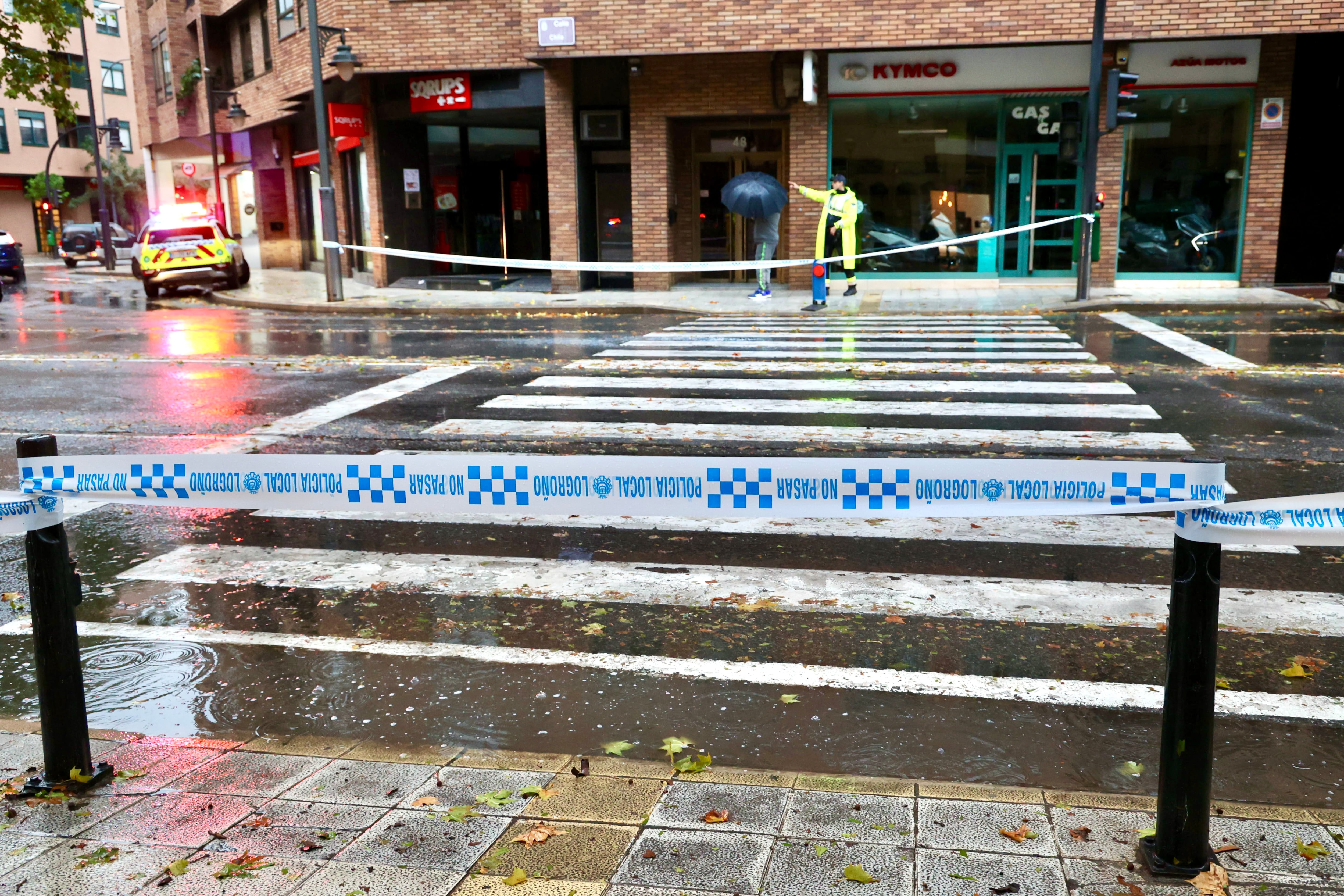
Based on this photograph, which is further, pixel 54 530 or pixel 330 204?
pixel 330 204

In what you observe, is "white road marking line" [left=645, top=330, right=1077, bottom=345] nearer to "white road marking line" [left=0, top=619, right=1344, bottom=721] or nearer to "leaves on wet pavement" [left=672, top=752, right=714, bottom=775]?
"white road marking line" [left=0, top=619, right=1344, bottom=721]

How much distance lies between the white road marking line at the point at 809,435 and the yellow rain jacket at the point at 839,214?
10.5 metres

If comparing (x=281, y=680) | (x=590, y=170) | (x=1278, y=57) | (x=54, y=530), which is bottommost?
(x=281, y=680)

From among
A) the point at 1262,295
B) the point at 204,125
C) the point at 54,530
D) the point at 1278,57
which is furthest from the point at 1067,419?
the point at 204,125

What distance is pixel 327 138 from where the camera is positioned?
21969mm

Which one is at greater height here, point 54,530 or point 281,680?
point 54,530

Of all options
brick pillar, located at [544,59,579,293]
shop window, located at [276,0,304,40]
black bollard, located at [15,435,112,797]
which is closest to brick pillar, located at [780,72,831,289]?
brick pillar, located at [544,59,579,293]

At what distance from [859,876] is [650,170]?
20893 millimetres

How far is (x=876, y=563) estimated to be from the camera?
5887 mm

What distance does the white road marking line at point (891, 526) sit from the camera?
20.4 ft

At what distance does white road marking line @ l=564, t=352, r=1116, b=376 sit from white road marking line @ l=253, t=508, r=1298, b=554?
490 cm

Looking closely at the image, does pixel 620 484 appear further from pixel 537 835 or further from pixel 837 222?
pixel 837 222

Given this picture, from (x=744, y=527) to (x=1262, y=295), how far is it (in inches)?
641

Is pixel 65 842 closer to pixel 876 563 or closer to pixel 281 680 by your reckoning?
pixel 281 680
